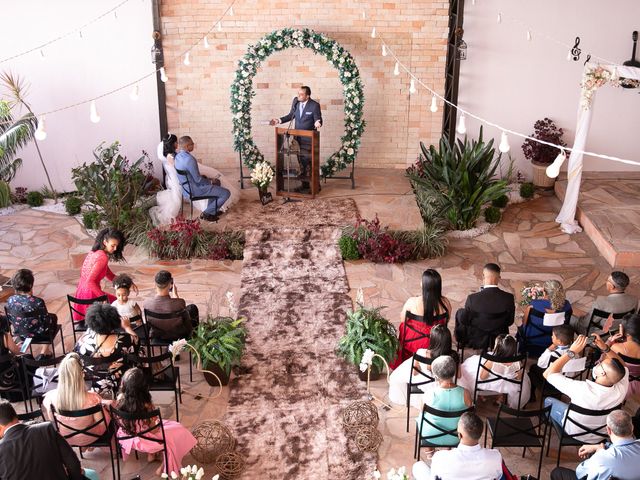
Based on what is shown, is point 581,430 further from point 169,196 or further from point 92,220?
point 92,220

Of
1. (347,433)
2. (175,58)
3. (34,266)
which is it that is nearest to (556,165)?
(347,433)

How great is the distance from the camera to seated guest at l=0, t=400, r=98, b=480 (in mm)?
5168

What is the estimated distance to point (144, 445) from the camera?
20.7 ft

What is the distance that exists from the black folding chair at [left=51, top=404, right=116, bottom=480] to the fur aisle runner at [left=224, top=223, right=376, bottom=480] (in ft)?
3.90

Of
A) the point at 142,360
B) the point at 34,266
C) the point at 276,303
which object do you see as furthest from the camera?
the point at 34,266

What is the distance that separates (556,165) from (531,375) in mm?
2149

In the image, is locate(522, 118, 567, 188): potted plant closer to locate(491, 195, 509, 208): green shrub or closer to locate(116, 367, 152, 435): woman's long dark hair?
locate(491, 195, 509, 208): green shrub

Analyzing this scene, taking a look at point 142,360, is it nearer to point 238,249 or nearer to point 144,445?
point 144,445

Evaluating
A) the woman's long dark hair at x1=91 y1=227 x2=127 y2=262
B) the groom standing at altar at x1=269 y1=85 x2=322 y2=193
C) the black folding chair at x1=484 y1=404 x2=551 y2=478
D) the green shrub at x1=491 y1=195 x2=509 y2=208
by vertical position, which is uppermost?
the groom standing at altar at x1=269 y1=85 x2=322 y2=193

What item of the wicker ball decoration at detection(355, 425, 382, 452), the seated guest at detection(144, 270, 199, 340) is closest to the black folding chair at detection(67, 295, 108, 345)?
the seated guest at detection(144, 270, 199, 340)

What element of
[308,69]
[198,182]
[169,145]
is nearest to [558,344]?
[198,182]

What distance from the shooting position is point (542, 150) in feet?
41.5

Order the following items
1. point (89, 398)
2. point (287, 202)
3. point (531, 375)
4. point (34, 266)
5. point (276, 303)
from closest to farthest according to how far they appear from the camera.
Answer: point (89, 398), point (531, 375), point (276, 303), point (34, 266), point (287, 202)

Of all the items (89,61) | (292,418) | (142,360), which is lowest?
(292,418)
